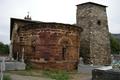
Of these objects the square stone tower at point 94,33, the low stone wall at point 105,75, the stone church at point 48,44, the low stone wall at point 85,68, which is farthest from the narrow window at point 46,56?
the low stone wall at point 105,75

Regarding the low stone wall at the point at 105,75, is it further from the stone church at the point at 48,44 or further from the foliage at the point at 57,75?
the stone church at the point at 48,44

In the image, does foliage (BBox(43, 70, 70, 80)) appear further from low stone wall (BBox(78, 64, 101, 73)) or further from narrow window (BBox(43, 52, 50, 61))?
low stone wall (BBox(78, 64, 101, 73))

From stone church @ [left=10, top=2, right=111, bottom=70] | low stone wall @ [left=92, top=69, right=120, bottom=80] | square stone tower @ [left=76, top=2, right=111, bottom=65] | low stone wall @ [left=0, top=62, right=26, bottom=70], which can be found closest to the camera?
low stone wall @ [left=92, top=69, right=120, bottom=80]

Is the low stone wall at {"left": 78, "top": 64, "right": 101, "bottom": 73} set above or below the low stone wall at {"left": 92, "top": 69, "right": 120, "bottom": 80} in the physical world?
below

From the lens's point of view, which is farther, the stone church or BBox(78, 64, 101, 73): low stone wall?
the stone church

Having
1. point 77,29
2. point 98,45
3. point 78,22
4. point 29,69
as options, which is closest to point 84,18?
point 78,22

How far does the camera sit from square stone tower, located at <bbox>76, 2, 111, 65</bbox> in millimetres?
30031

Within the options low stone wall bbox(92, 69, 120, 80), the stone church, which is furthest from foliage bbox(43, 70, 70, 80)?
low stone wall bbox(92, 69, 120, 80)

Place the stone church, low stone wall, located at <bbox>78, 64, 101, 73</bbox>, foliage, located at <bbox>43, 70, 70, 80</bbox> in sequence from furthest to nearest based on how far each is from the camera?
1. the stone church
2. low stone wall, located at <bbox>78, 64, 101, 73</bbox>
3. foliage, located at <bbox>43, 70, 70, 80</bbox>

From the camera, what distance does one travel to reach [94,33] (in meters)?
30.3

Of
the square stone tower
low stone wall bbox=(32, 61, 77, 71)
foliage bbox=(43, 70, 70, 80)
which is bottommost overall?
foliage bbox=(43, 70, 70, 80)

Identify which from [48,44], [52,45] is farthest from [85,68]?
[48,44]

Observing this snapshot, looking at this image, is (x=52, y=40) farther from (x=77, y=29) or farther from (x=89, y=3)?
(x=89, y=3)

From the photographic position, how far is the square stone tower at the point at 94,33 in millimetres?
30031
